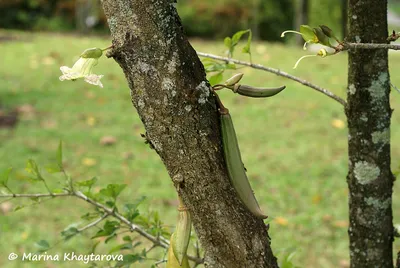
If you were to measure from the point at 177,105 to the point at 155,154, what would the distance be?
3.44m

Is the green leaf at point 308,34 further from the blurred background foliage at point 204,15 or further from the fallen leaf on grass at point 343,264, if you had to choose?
the blurred background foliage at point 204,15

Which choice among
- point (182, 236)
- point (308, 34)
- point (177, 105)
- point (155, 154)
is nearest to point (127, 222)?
point (182, 236)

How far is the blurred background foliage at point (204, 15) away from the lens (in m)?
13.4

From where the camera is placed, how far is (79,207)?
11.2 ft

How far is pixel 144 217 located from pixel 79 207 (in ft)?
7.17

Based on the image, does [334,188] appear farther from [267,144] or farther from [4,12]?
Answer: [4,12]

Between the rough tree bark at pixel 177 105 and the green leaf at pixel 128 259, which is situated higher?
the rough tree bark at pixel 177 105

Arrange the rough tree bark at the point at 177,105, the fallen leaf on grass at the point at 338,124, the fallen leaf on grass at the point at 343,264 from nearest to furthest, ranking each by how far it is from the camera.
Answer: the rough tree bark at the point at 177,105 < the fallen leaf on grass at the point at 343,264 < the fallen leaf on grass at the point at 338,124

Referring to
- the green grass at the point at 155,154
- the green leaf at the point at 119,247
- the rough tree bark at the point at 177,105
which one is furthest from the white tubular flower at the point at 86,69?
the green grass at the point at 155,154

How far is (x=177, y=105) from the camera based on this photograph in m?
0.84

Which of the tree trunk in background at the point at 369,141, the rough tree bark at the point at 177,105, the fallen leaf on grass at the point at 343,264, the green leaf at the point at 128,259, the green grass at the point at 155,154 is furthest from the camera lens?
the green grass at the point at 155,154

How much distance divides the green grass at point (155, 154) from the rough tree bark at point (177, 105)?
1.32 metres

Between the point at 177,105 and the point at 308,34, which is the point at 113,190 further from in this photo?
the point at 308,34

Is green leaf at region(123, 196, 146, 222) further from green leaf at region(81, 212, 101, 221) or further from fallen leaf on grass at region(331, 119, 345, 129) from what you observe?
fallen leaf on grass at region(331, 119, 345, 129)
